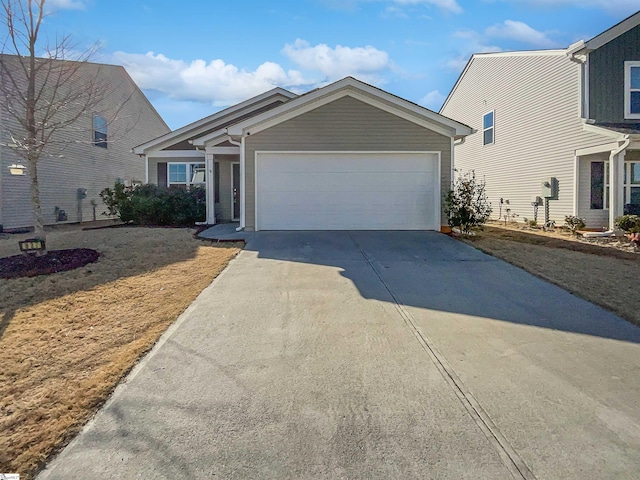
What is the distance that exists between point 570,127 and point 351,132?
7759 millimetres

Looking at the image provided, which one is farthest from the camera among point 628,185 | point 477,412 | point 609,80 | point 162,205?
point 162,205

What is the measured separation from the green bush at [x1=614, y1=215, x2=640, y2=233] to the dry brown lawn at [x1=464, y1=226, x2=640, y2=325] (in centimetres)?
114

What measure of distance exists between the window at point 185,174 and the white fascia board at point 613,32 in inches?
534

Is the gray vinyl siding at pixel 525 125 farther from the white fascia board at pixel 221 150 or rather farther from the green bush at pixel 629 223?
the white fascia board at pixel 221 150

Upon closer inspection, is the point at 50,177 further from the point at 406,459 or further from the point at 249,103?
the point at 406,459

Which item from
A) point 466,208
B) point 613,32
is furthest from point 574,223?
point 613,32

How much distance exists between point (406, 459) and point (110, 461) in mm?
1747

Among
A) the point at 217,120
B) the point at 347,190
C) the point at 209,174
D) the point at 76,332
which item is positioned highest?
the point at 217,120

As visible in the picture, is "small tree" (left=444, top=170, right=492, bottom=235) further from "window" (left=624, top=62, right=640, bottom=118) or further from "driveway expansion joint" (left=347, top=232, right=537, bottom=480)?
"driveway expansion joint" (left=347, top=232, right=537, bottom=480)

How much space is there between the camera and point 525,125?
1623 cm

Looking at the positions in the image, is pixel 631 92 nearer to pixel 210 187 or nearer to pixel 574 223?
pixel 574 223

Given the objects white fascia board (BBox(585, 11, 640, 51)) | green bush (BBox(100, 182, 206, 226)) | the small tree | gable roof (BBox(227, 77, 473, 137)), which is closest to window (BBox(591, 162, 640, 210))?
white fascia board (BBox(585, 11, 640, 51))

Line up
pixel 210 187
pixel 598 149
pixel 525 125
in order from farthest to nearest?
1. pixel 525 125
2. pixel 210 187
3. pixel 598 149

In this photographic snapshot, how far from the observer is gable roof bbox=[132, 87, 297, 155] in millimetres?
15789
